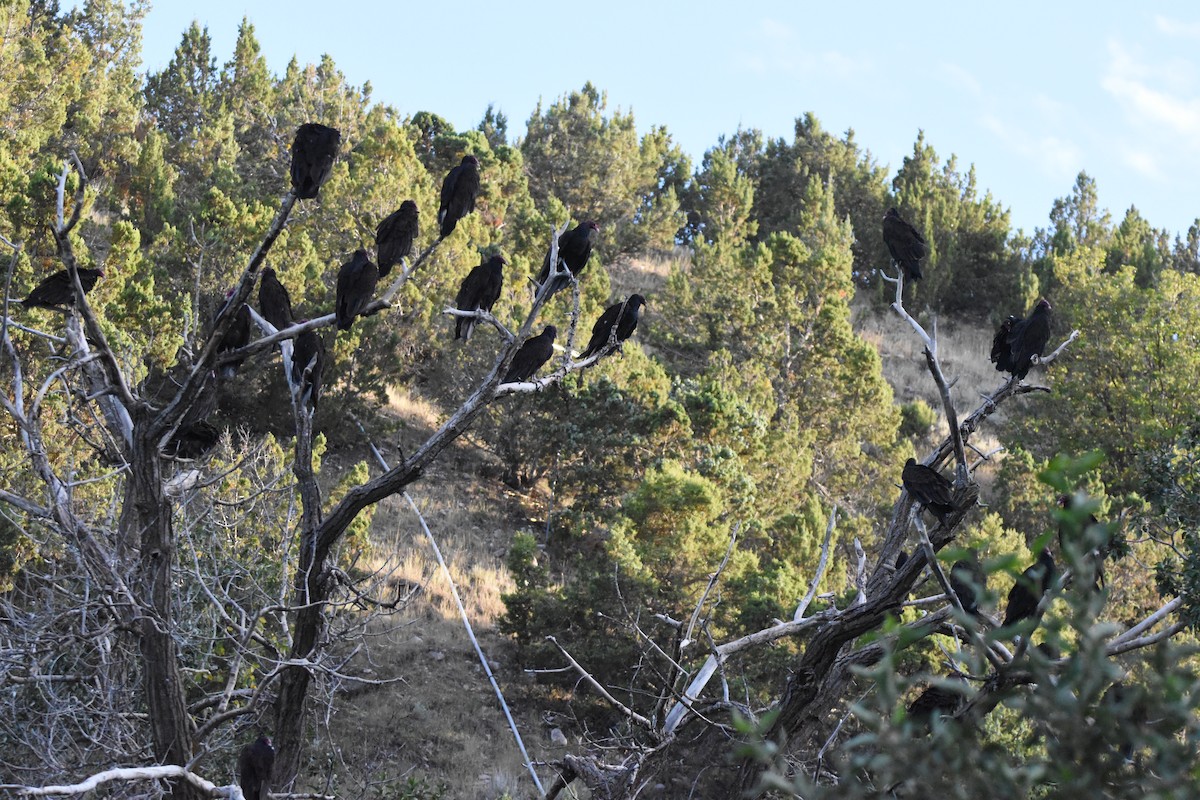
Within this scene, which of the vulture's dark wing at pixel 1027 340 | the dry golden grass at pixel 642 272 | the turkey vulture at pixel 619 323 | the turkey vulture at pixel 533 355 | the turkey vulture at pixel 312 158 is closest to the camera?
the turkey vulture at pixel 312 158

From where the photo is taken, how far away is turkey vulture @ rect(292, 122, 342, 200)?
4352mm

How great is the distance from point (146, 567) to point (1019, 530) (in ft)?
48.9

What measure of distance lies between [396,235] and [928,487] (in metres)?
2.65

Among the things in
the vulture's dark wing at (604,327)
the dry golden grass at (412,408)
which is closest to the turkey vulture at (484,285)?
the vulture's dark wing at (604,327)

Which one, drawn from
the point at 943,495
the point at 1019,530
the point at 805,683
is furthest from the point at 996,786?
the point at 1019,530

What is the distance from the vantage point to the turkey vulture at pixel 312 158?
14.3 feet

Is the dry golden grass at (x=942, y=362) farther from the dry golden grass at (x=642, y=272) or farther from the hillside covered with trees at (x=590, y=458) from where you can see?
the dry golden grass at (x=642, y=272)

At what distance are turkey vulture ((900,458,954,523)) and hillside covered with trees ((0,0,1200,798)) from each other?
18 centimetres

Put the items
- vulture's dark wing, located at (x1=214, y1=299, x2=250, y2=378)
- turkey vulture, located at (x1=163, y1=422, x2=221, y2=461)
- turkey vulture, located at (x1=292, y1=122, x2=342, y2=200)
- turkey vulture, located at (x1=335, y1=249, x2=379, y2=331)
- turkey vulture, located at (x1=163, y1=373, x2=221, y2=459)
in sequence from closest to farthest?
turkey vulture, located at (x1=292, y1=122, x2=342, y2=200) < turkey vulture, located at (x1=163, y1=373, x2=221, y2=459) < turkey vulture, located at (x1=335, y1=249, x2=379, y2=331) < vulture's dark wing, located at (x1=214, y1=299, x2=250, y2=378) < turkey vulture, located at (x1=163, y1=422, x2=221, y2=461)

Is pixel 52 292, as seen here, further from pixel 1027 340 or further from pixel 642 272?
pixel 642 272

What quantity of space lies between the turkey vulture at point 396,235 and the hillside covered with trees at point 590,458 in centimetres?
56

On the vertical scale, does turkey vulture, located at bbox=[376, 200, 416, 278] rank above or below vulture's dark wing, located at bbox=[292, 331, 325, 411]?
above

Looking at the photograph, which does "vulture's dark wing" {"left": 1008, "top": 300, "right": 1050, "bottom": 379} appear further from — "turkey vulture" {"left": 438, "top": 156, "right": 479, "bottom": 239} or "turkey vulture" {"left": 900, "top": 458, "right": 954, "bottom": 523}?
"turkey vulture" {"left": 438, "top": 156, "right": 479, "bottom": 239}

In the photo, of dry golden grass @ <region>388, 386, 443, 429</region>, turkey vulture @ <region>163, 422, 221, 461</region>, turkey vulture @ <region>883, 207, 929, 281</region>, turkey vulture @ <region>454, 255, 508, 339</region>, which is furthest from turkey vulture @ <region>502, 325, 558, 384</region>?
dry golden grass @ <region>388, 386, 443, 429</region>
